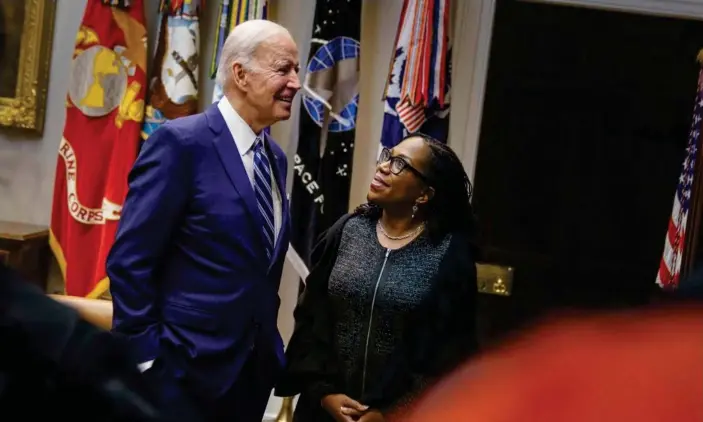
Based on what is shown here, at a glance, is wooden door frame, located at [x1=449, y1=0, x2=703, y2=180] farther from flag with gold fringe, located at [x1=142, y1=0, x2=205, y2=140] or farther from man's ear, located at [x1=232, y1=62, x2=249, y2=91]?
man's ear, located at [x1=232, y1=62, x2=249, y2=91]

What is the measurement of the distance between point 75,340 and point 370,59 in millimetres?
2708

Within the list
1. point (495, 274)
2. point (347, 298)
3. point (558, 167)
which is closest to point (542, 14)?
point (558, 167)

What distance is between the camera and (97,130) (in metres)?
2.84

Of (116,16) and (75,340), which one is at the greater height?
(116,16)

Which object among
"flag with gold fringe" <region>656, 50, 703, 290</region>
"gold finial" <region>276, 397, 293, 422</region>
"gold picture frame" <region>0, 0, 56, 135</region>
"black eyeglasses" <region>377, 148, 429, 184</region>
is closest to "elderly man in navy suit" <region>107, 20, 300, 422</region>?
"black eyeglasses" <region>377, 148, 429, 184</region>

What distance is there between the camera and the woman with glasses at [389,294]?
1.67 m

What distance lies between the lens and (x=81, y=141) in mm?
2838

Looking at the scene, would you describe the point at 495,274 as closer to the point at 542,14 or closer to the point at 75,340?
the point at 542,14

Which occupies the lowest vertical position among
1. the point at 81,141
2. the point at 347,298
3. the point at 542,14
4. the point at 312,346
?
the point at 312,346

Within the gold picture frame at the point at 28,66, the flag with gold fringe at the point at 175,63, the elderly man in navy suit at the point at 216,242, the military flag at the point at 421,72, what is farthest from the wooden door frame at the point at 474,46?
the gold picture frame at the point at 28,66

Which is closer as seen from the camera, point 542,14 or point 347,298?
Result: point 347,298

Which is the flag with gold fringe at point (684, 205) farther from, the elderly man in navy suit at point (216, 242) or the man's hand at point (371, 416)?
the elderly man in navy suit at point (216, 242)

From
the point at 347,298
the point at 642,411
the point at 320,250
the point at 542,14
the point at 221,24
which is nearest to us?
the point at 642,411

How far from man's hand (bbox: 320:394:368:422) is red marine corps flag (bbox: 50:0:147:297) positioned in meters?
1.40
